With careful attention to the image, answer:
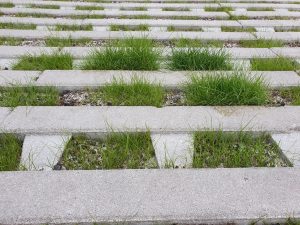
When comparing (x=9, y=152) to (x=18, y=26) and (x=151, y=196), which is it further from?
(x=18, y=26)

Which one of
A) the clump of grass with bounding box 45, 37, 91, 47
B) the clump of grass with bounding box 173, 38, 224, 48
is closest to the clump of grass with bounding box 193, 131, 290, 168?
the clump of grass with bounding box 173, 38, 224, 48

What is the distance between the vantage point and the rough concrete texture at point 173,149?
1951 mm

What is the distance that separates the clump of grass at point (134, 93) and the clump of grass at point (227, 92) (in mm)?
249

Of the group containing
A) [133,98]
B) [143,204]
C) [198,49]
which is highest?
[198,49]

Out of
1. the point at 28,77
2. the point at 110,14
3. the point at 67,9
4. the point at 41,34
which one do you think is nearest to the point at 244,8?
the point at 110,14

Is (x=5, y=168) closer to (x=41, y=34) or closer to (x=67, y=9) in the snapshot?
(x=41, y=34)

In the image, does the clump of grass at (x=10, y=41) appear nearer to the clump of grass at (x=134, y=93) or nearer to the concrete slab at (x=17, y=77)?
the concrete slab at (x=17, y=77)

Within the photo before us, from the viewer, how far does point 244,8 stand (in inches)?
233

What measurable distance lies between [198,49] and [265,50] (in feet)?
3.13

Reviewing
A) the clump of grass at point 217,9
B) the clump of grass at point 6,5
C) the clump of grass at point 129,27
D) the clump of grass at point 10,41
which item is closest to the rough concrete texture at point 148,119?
the clump of grass at point 10,41

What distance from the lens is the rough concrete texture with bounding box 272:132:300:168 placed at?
1.99 m

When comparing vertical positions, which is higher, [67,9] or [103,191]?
[67,9]

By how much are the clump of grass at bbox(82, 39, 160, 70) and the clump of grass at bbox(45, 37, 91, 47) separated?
31.6 inches

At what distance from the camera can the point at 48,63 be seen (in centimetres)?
316
